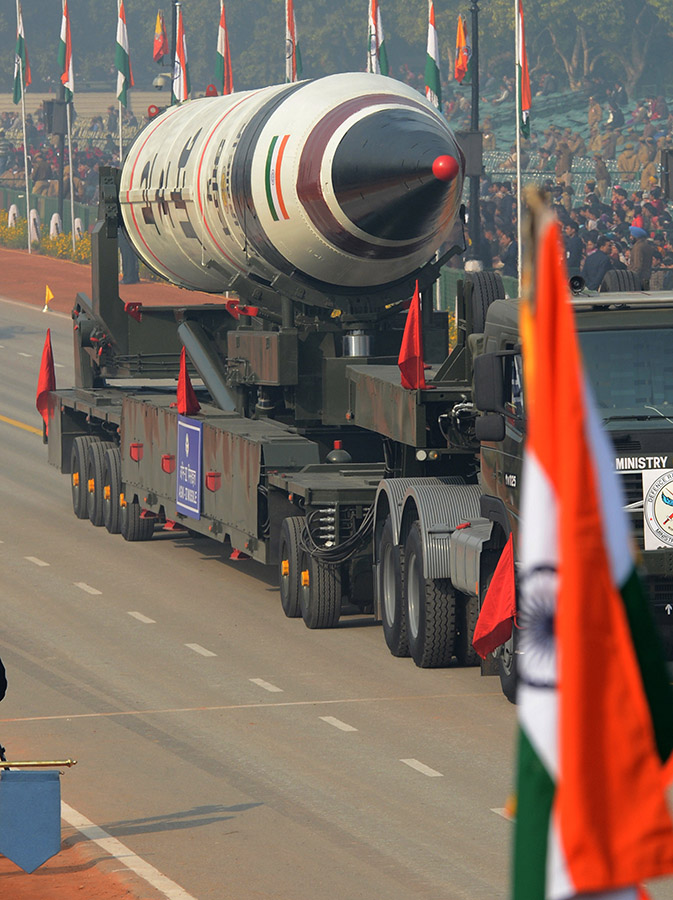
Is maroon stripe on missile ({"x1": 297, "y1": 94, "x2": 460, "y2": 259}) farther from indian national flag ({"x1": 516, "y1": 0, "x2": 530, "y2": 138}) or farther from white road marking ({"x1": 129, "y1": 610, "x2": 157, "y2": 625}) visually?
indian national flag ({"x1": 516, "y1": 0, "x2": 530, "y2": 138})

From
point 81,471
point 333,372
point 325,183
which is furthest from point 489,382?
point 81,471

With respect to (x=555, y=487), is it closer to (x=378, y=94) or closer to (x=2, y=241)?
(x=378, y=94)

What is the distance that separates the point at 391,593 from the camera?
639 inches

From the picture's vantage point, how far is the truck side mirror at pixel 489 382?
43.4ft

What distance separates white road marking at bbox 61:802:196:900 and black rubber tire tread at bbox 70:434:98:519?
13117 millimetres

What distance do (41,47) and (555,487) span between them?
385 feet

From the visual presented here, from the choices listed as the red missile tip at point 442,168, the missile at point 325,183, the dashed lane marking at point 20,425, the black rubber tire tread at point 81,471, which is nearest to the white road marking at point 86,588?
the missile at point 325,183

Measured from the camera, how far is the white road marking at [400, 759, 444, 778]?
39.7ft

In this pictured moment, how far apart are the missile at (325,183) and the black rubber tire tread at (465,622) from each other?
13.3ft

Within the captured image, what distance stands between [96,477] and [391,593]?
8334mm

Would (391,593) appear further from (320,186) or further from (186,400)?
(186,400)

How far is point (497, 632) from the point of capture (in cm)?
1382

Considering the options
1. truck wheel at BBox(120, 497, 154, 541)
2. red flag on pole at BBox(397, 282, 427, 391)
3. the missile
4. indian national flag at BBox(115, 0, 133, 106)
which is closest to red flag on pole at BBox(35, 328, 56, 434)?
truck wheel at BBox(120, 497, 154, 541)

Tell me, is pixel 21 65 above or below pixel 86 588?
above
